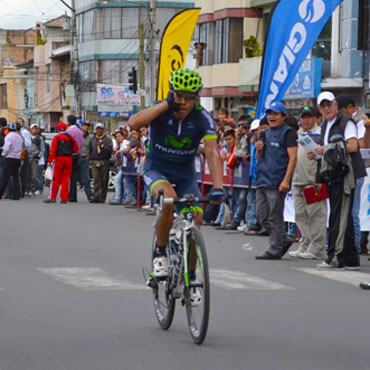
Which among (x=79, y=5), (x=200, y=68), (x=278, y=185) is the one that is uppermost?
(x=79, y=5)

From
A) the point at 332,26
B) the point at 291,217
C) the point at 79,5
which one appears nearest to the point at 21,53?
the point at 79,5

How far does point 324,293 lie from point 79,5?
6236 centimetres

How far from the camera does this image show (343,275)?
38.6ft

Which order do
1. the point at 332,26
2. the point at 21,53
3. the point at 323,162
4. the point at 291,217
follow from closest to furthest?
the point at 323,162, the point at 291,217, the point at 332,26, the point at 21,53

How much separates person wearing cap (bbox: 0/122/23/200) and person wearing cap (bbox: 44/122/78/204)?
41.3 inches

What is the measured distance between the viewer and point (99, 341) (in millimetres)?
7484

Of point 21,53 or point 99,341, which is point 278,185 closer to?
point 99,341

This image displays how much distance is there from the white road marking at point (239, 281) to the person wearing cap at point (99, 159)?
540 inches

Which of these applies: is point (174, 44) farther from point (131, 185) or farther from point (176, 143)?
point (176, 143)

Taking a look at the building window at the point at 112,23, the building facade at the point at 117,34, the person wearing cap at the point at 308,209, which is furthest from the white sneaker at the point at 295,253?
the building window at the point at 112,23

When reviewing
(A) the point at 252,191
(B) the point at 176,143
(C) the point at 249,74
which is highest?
(C) the point at 249,74

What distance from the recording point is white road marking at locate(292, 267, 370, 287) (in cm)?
1134

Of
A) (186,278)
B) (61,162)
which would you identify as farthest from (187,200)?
(61,162)

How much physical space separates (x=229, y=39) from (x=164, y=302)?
126 ft
